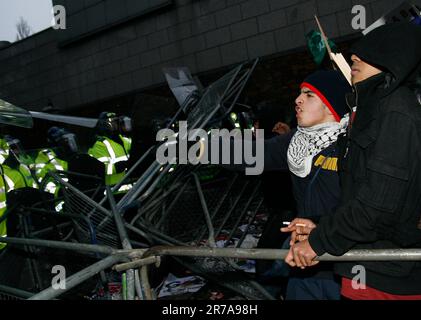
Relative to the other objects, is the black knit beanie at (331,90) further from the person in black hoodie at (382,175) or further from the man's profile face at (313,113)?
the person in black hoodie at (382,175)

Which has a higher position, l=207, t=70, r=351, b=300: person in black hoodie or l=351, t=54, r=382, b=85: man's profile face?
l=351, t=54, r=382, b=85: man's profile face

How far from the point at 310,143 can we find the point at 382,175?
0.79 m

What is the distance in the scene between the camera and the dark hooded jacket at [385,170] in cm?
154

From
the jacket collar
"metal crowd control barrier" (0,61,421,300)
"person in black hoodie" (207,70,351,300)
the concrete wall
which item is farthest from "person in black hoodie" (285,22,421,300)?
the concrete wall

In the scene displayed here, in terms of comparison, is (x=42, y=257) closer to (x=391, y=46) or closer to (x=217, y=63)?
(x=391, y=46)

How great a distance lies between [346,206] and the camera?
160cm

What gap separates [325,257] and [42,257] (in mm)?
2757

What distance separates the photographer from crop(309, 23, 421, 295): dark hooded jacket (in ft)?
5.04

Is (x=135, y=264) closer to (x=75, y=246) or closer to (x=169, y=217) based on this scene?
(x=75, y=246)

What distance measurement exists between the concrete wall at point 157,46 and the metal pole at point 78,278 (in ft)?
21.1

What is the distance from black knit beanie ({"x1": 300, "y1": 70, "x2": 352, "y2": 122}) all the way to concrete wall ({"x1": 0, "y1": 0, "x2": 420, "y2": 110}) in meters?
5.12

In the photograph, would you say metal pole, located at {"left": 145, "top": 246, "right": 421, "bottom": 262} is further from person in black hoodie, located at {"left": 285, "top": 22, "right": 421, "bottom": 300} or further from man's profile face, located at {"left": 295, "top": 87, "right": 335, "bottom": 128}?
man's profile face, located at {"left": 295, "top": 87, "right": 335, "bottom": 128}

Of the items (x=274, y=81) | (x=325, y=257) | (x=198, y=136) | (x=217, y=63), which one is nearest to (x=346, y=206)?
(x=325, y=257)
